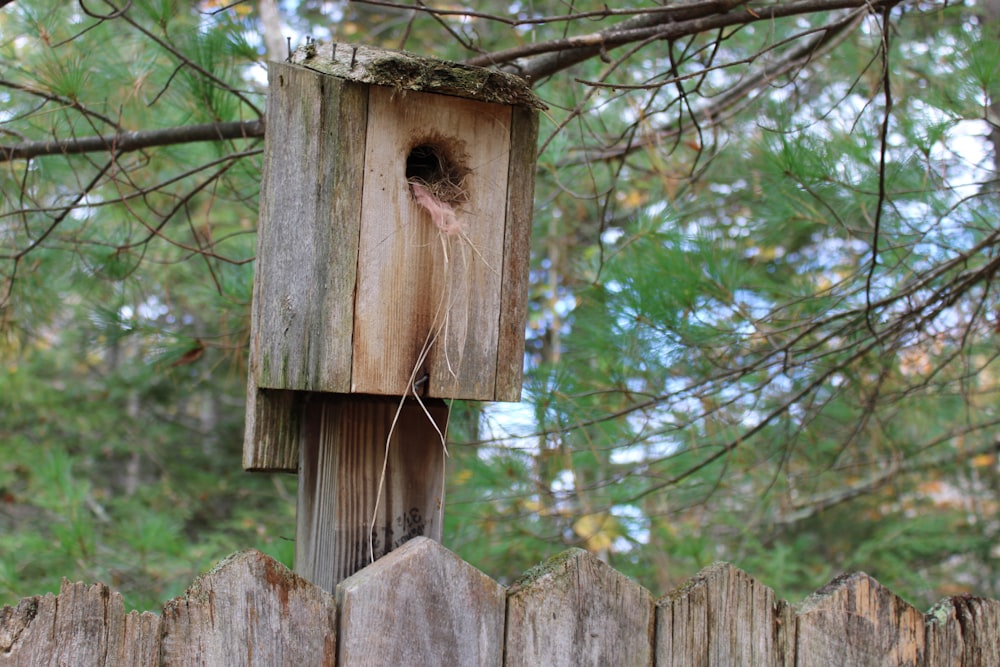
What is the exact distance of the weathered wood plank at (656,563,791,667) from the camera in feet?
4.08

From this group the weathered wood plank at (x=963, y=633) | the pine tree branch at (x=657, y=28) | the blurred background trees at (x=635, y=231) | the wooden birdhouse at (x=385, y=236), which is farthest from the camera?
the blurred background trees at (x=635, y=231)

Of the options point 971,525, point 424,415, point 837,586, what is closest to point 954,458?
point 971,525

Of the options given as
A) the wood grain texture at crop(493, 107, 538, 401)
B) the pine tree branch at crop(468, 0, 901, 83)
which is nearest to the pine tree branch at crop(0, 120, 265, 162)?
the pine tree branch at crop(468, 0, 901, 83)

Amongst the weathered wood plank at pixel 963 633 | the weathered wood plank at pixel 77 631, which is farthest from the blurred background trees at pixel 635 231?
the weathered wood plank at pixel 963 633

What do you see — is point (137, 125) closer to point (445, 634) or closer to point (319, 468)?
point (319, 468)

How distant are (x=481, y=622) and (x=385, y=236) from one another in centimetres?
50

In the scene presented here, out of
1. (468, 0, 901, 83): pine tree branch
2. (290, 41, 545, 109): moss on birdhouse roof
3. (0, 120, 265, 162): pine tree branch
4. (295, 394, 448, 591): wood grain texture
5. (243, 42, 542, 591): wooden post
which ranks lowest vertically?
(295, 394, 448, 591): wood grain texture

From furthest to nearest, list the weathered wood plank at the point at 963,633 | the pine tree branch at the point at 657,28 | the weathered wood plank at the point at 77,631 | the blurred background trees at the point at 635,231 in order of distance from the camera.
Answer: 1. the blurred background trees at the point at 635,231
2. the pine tree branch at the point at 657,28
3. the weathered wood plank at the point at 963,633
4. the weathered wood plank at the point at 77,631

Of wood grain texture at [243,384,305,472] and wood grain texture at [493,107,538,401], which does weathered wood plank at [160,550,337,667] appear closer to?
wood grain texture at [243,384,305,472]

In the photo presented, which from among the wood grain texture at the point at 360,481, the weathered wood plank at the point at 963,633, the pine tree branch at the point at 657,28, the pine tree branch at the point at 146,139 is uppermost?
the pine tree branch at the point at 657,28

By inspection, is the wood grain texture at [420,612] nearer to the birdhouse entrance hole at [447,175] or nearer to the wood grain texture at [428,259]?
the wood grain texture at [428,259]

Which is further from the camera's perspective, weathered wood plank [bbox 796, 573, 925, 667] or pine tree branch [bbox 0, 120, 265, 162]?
pine tree branch [bbox 0, 120, 265, 162]

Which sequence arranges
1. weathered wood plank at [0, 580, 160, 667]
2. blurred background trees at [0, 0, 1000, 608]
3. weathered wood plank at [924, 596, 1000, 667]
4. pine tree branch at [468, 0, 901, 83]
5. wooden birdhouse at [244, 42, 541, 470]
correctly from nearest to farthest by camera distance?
1. weathered wood plank at [0, 580, 160, 667]
2. wooden birdhouse at [244, 42, 541, 470]
3. weathered wood plank at [924, 596, 1000, 667]
4. pine tree branch at [468, 0, 901, 83]
5. blurred background trees at [0, 0, 1000, 608]

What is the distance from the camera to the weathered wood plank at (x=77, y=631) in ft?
3.22
